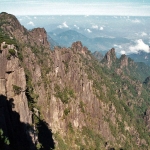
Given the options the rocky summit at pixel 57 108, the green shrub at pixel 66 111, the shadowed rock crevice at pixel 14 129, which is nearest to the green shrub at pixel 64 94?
the rocky summit at pixel 57 108

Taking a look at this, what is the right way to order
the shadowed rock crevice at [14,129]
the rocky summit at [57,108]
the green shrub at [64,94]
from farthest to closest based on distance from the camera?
the green shrub at [64,94] < the rocky summit at [57,108] < the shadowed rock crevice at [14,129]

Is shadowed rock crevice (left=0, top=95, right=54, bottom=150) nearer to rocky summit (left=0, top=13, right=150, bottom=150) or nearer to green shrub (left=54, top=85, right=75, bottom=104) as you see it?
rocky summit (left=0, top=13, right=150, bottom=150)

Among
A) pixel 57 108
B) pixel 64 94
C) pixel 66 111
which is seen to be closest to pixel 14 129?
pixel 57 108

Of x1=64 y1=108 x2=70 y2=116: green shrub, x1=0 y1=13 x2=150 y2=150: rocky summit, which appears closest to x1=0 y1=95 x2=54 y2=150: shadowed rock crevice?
x1=0 y1=13 x2=150 y2=150: rocky summit

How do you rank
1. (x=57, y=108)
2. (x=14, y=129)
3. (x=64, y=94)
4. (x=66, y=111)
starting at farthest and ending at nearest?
(x=64, y=94) → (x=66, y=111) → (x=57, y=108) → (x=14, y=129)

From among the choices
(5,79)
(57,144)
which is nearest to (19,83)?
(5,79)

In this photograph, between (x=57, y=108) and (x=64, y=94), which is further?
(x=64, y=94)

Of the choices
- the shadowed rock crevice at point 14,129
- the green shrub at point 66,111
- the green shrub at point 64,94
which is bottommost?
the green shrub at point 66,111

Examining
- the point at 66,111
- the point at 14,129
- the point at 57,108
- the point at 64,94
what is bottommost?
the point at 66,111

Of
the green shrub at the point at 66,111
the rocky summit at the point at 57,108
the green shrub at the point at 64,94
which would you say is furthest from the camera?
the green shrub at the point at 64,94

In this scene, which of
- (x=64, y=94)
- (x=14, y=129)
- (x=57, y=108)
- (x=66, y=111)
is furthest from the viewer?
(x=64, y=94)

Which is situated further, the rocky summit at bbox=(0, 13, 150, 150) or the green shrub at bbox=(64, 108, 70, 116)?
the green shrub at bbox=(64, 108, 70, 116)

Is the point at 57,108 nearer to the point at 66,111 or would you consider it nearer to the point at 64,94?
the point at 66,111

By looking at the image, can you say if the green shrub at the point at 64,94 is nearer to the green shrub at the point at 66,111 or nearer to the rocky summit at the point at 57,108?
the rocky summit at the point at 57,108
